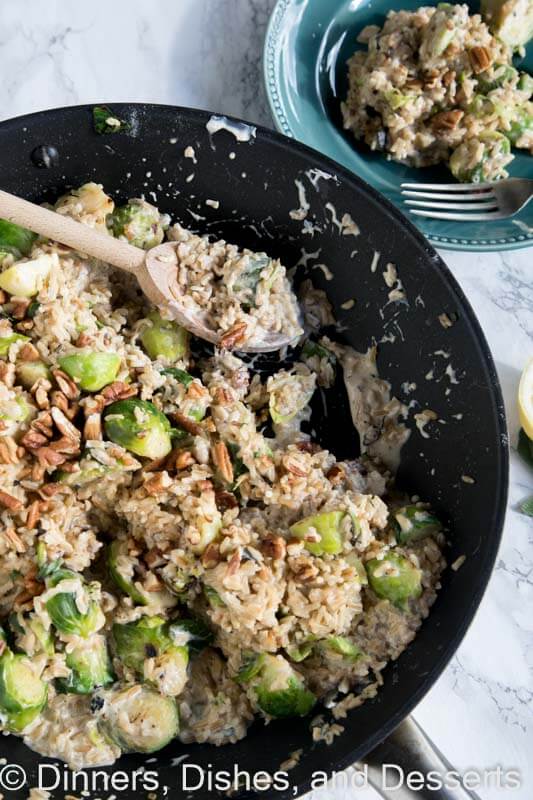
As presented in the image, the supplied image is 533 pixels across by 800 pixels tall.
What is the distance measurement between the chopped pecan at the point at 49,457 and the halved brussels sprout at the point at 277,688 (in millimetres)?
740

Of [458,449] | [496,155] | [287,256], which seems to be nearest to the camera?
[458,449]

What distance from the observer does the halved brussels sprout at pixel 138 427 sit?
224 centimetres

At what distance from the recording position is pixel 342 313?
2688 mm

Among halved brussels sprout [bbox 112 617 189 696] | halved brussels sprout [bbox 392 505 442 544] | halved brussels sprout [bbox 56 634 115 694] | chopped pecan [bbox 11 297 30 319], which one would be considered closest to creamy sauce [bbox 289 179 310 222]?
chopped pecan [bbox 11 297 30 319]

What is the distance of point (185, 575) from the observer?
2256 mm

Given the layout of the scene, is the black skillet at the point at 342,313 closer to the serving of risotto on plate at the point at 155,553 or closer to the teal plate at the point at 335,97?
the serving of risotto on plate at the point at 155,553

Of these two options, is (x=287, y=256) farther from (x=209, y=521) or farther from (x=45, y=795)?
(x=45, y=795)

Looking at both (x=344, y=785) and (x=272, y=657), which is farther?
(x=344, y=785)

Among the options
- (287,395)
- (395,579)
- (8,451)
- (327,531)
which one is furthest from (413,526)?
(8,451)

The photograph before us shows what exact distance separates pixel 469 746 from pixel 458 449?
108cm

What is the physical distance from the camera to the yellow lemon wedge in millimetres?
2877

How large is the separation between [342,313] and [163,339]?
1.89 feet

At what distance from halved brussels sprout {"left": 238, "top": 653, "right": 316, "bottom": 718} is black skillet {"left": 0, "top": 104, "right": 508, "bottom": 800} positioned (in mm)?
76

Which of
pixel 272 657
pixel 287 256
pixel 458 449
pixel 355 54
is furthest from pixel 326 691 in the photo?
pixel 355 54
